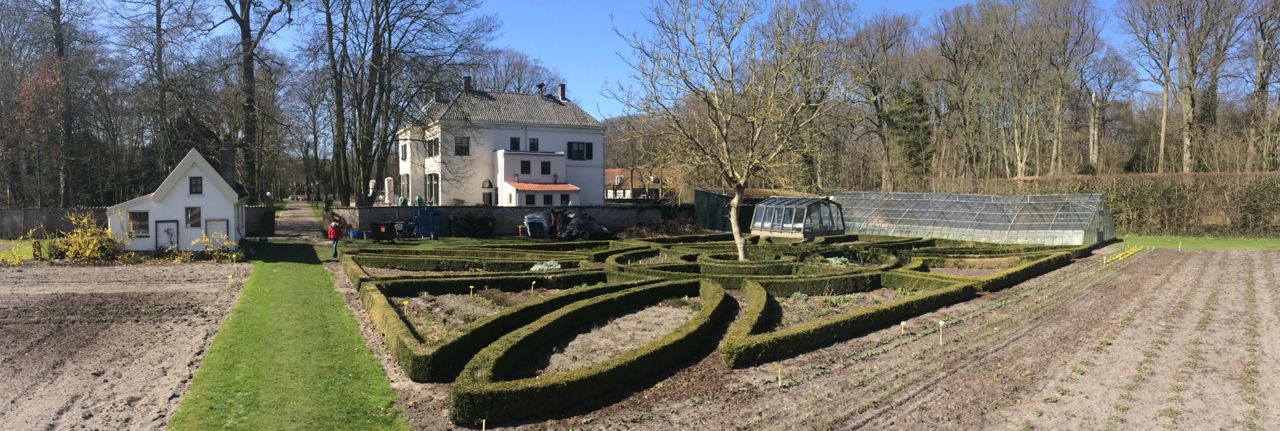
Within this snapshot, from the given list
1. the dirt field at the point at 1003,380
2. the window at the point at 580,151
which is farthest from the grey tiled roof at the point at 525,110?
the dirt field at the point at 1003,380

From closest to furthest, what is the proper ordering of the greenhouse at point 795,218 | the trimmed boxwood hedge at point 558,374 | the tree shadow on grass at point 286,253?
the trimmed boxwood hedge at point 558,374 < the tree shadow on grass at point 286,253 < the greenhouse at point 795,218

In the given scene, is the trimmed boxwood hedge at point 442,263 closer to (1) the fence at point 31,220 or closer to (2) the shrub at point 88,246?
(2) the shrub at point 88,246

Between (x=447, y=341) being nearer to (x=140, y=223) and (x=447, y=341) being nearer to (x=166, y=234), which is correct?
(x=166, y=234)

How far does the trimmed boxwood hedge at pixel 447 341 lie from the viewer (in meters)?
10.0

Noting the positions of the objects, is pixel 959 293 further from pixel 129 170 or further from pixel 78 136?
pixel 129 170

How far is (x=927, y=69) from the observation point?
4862 cm

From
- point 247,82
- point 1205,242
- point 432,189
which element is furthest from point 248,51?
point 1205,242

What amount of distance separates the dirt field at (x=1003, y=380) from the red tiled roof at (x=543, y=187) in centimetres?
3149

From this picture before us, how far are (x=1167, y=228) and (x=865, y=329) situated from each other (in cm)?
3211

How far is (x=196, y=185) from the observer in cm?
2483

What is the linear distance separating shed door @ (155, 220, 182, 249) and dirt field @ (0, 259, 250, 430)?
431 cm

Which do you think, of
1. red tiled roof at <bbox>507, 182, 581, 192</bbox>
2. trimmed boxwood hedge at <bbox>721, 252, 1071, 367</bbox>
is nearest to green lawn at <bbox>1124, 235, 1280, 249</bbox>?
trimmed boxwood hedge at <bbox>721, 252, 1071, 367</bbox>

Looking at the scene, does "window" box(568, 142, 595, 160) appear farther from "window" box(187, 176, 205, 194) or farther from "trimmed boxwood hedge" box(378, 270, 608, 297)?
"trimmed boxwood hedge" box(378, 270, 608, 297)

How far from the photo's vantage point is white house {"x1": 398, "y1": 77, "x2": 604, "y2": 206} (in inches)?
1841
